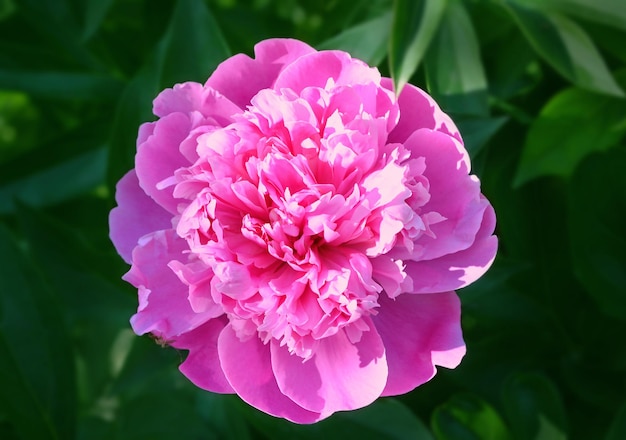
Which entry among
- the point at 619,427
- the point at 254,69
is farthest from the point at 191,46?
the point at 619,427

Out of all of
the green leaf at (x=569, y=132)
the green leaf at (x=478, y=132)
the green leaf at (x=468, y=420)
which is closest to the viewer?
the green leaf at (x=478, y=132)

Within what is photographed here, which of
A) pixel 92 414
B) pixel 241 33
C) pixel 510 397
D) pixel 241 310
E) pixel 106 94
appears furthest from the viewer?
pixel 241 33

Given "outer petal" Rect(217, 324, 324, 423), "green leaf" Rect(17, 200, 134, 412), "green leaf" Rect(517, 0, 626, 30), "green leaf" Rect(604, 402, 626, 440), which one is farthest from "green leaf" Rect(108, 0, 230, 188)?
"green leaf" Rect(604, 402, 626, 440)

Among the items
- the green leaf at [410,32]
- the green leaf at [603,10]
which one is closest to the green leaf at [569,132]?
the green leaf at [603,10]

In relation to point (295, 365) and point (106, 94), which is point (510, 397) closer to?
point (295, 365)

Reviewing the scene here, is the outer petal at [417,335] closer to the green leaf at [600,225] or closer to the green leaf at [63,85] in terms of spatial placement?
the green leaf at [600,225]

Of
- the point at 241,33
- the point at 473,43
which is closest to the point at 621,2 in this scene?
the point at 473,43

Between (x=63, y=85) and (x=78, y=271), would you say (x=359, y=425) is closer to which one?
(x=78, y=271)

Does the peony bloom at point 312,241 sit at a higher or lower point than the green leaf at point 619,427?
higher
